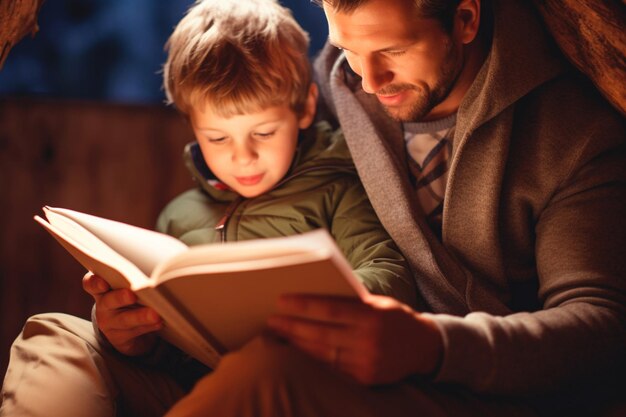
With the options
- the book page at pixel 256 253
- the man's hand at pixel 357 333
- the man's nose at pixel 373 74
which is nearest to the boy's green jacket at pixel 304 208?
the man's nose at pixel 373 74

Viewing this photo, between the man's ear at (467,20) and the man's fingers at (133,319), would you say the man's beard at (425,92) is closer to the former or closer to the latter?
the man's ear at (467,20)

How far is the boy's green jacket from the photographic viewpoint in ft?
4.39

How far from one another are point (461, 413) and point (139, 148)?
42.8 inches

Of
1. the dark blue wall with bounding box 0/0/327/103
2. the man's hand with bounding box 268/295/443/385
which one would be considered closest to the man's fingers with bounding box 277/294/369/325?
the man's hand with bounding box 268/295/443/385

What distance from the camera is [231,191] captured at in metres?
1.46

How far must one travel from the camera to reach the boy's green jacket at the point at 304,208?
1.34 meters

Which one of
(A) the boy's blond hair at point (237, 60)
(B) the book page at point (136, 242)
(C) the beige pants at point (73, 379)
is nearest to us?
(B) the book page at point (136, 242)

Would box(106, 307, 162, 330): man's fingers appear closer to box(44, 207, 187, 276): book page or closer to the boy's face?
box(44, 207, 187, 276): book page

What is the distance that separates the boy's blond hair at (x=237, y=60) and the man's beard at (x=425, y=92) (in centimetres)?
22

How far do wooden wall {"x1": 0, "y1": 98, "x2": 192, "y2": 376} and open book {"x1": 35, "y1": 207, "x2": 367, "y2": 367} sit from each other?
674mm

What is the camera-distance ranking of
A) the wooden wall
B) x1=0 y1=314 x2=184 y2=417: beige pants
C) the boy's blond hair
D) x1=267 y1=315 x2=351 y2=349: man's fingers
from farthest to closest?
the wooden wall, the boy's blond hair, x1=0 y1=314 x2=184 y2=417: beige pants, x1=267 y1=315 x2=351 y2=349: man's fingers

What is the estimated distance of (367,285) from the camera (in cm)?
113

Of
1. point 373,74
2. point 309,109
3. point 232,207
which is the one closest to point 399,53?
point 373,74

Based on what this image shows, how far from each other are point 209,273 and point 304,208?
0.64m
